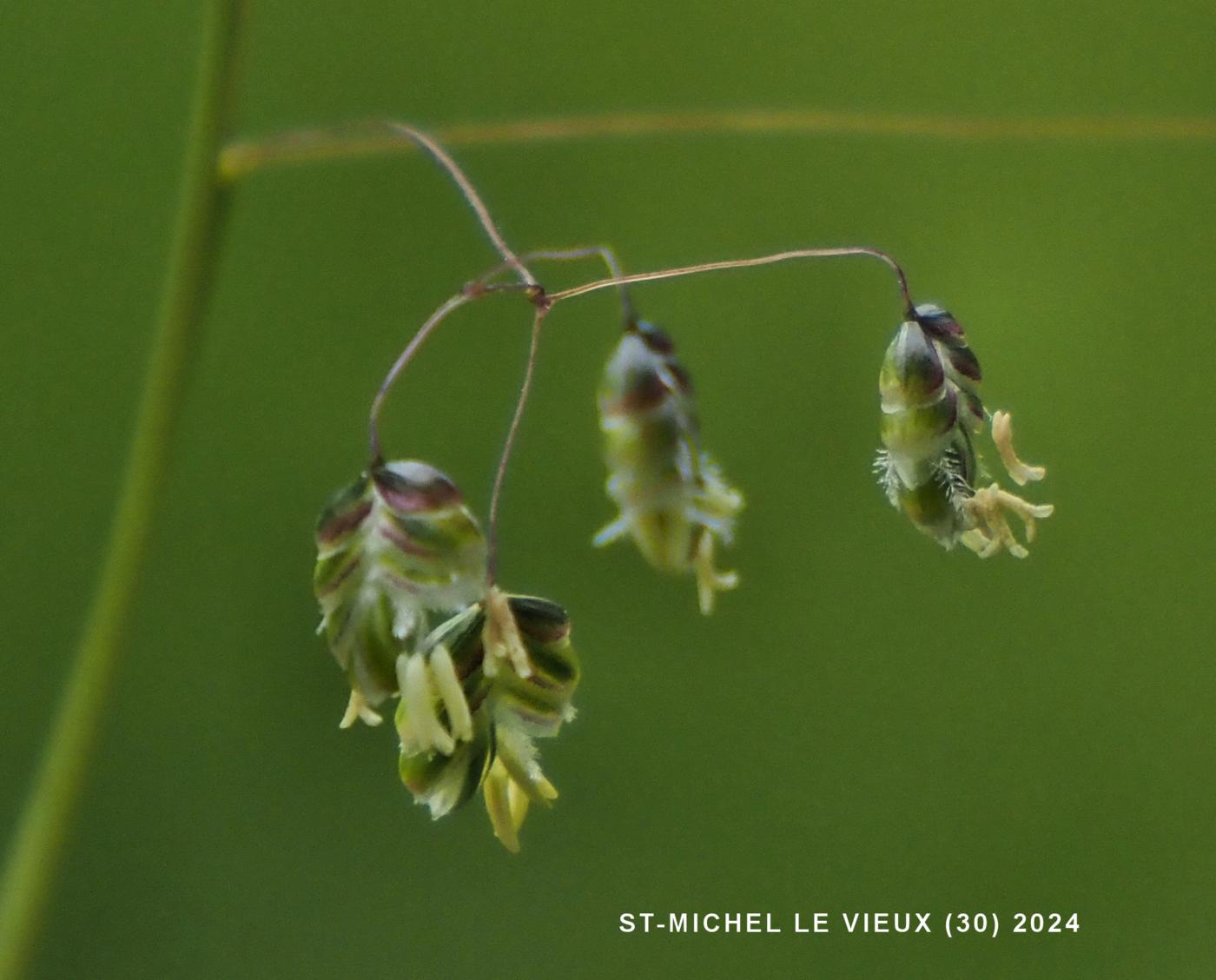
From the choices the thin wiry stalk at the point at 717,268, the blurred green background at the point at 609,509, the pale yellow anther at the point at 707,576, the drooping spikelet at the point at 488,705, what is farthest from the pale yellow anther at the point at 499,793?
the blurred green background at the point at 609,509

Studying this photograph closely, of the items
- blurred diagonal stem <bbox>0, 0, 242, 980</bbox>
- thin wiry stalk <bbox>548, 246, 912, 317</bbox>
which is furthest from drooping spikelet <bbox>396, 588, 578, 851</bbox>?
blurred diagonal stem <bbox>0, 0, 242, 980</bbox>

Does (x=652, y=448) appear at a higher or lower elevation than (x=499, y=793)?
higher

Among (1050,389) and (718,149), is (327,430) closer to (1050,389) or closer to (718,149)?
(718,149)

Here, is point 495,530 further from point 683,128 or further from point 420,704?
point 683,128

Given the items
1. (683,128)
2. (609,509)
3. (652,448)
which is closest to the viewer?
(652,448)

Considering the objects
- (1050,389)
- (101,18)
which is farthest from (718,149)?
(101,18)

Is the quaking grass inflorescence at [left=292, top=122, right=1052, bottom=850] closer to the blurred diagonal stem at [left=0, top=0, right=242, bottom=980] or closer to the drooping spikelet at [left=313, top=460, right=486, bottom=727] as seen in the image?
the drooping spikelet at [left=313, top=460, right=486, bottom=727]

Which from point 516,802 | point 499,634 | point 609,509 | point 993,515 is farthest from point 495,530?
point 609,509
